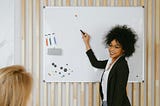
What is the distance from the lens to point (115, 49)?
121 inches

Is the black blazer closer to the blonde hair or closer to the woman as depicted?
the woman

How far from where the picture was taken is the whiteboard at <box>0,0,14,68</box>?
10.6 feet

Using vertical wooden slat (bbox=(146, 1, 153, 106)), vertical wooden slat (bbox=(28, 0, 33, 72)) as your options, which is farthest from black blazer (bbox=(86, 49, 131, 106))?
vertical wooden slat (bbox=(28, 0, 33, 72))

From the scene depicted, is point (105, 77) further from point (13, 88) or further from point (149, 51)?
point (13, 88)

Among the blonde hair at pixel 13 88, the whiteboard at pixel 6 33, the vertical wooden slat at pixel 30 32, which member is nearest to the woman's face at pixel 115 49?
the vertical wooden slat at pixel 30 32

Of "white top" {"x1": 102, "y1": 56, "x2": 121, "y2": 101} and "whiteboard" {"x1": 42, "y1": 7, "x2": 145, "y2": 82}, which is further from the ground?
"whiteboard" {"x1": 42, "y1": 7, "x2": 145, "y2": 82}

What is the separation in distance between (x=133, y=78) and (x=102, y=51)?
1.42ft

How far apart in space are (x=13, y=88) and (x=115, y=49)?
1.81 m

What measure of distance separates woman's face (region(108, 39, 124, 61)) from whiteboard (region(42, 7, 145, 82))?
0.44 ft

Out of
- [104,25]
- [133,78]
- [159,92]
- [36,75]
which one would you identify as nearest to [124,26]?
[104,25]

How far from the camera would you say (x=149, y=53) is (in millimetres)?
3268

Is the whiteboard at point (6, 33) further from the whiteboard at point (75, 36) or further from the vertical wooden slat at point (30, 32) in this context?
the whiteboard at point (75, 36)

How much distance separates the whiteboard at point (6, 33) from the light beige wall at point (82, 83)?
12 centimetres

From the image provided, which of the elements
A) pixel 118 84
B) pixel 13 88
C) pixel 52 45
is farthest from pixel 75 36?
pixel 13 88
